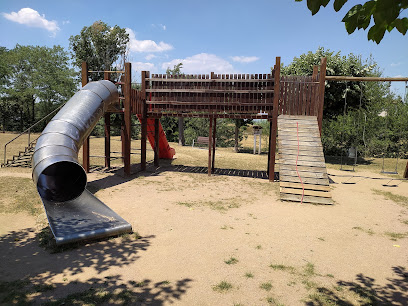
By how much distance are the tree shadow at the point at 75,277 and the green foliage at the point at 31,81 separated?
34.1 metres

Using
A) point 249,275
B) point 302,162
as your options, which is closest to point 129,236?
point 249,275

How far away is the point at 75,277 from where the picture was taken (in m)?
4.79

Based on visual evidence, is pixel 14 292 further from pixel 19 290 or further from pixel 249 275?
pixel 249 275

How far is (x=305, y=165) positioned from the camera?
11.2 metres

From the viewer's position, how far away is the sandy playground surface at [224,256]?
4.41 m

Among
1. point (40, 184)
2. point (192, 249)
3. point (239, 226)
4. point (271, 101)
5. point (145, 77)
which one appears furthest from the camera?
point (145, 77)

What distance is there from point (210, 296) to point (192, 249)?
1690 millimetres

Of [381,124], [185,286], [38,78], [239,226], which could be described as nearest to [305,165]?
[239,226]

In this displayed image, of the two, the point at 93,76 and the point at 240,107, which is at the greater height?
the point at 93,76

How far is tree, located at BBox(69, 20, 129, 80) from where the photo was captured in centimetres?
3288

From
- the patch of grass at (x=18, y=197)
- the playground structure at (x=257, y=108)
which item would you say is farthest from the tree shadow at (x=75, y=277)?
the playground structure at (x=257, y=108)

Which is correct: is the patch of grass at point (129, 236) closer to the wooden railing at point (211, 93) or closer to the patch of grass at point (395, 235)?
the patch of grass at point (395, 235)

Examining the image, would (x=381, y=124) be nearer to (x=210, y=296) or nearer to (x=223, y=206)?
(x=223, y=206)

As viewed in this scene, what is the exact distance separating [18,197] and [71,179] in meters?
1.66
